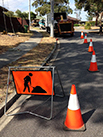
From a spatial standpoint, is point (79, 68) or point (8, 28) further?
point (8, 28)

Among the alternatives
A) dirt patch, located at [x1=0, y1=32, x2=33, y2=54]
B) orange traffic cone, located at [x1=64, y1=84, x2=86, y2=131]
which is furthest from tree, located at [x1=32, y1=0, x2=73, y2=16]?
orange traffic cone, located at [x1=64, y1=84, x2=86, y2=131]

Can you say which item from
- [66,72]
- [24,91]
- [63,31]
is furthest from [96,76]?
[63,31]

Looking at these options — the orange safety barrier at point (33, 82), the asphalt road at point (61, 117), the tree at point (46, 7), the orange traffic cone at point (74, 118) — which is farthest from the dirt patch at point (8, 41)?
the tree at point (46, 7)

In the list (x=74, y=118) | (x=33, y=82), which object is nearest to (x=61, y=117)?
(x=74, y=118)

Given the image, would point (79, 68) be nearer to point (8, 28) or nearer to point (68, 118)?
point (68, 118)

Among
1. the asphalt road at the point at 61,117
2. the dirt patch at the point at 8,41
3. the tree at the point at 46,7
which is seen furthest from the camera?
the tree at the point at 46,7

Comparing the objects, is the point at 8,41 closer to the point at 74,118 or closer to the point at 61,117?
the point at 61,117

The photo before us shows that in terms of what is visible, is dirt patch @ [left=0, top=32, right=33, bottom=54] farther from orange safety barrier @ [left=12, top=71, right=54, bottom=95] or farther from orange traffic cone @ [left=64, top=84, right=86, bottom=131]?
orange traffic cone @ [left=64, top=84, right=86, bottom=131]

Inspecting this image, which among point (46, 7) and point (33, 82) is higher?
point (46, 7)

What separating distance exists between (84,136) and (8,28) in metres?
22.0

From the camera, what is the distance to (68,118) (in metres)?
3.18

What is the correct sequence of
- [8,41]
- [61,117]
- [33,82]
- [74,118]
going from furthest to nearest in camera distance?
[8,41] → [33,82] → [61,117] → [74,118]

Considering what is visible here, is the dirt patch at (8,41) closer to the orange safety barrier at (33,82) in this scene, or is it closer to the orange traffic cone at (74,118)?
the orange safety barrier at (33,82)

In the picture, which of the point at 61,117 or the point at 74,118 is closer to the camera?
the point at 74,118
